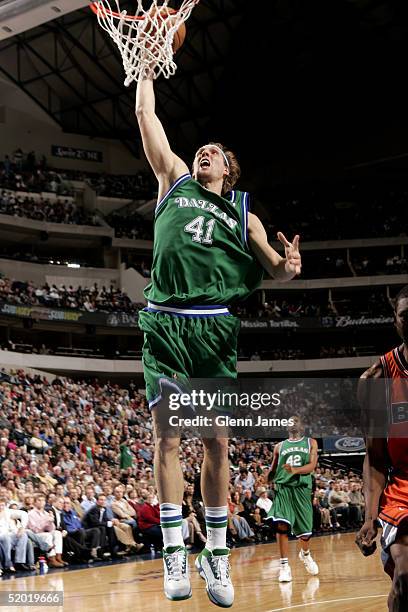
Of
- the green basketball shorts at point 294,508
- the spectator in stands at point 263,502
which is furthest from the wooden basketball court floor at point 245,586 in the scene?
the spectator in stands at point 263,502

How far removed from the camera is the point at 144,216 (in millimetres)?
37062

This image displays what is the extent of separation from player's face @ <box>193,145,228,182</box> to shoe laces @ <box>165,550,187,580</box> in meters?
2.01

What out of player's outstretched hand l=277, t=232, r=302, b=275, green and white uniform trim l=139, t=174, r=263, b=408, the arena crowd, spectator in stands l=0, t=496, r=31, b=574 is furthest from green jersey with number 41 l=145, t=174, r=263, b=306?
spectator in stands l=0, t=496, r=31, b=574

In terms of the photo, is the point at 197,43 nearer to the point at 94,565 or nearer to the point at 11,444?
the point at 11,444

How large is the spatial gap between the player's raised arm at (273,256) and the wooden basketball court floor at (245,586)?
4.63 metres

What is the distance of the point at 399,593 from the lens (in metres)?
4.16

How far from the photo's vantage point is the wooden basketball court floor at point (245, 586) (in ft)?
28.9

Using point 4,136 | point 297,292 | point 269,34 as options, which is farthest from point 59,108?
point 297,292

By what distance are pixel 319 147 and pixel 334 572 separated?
29496 mm

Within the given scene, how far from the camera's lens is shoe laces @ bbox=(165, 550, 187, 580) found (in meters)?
4.27

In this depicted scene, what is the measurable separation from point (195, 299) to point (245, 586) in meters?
6.63

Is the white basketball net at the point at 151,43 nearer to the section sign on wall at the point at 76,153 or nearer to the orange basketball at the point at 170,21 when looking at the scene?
the orange basketball at the point at 170,21

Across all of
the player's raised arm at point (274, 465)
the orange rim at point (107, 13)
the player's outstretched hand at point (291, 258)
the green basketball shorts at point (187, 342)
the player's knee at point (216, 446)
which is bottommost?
the player's raised arm at point (274, 465)

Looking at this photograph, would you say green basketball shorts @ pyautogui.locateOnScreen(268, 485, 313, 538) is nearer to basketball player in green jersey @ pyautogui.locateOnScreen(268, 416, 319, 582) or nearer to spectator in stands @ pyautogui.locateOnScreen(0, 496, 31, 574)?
basketball player in green jersey @ pyautogui.locateOnScreen(268, 416, 319, 582)
